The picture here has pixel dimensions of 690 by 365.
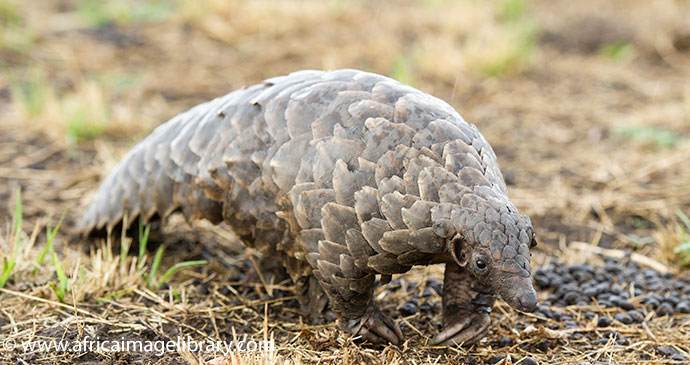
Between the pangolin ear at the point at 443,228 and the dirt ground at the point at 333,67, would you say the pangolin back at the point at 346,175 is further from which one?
the dirt ground at the point at 333,67

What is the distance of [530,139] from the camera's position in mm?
6504

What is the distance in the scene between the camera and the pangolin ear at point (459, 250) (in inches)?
105

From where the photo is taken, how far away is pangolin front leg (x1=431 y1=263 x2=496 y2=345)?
10.4 feet

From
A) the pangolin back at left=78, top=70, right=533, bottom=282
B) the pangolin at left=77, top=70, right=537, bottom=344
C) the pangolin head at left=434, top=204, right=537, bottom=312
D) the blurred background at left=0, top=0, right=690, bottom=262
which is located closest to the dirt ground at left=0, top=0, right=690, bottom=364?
the blurred background at left=0, top=0, right=690, bottom=262

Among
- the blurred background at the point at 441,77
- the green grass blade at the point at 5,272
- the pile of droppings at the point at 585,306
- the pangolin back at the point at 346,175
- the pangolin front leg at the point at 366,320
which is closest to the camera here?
the pangolin back at the point at 346,175

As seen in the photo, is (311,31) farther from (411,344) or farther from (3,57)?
(411,344)

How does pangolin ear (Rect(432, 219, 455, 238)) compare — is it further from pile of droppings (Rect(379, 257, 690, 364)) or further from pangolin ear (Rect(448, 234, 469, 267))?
pile of droppings (Rect(379, 257, 690, 364))

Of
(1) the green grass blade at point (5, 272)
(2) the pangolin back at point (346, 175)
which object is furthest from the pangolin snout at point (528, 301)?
(1) the green grass blade at point (5, 272)

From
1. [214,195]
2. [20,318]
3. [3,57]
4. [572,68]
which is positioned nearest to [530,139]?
[572,68]

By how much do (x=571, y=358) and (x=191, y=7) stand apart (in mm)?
7127

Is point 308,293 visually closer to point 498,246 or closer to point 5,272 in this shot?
point 498,246

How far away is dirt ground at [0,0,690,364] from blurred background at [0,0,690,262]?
25 mm

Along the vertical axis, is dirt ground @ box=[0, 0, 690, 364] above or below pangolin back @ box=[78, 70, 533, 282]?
below

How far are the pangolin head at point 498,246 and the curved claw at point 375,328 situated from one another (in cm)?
65
